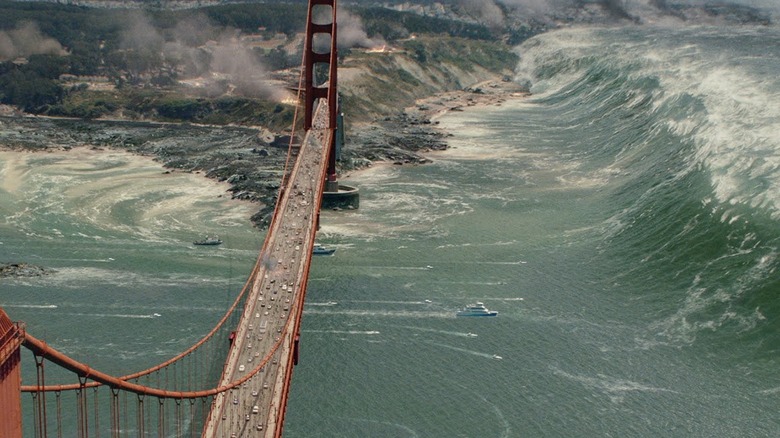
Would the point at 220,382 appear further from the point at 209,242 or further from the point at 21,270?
the point at 209,242

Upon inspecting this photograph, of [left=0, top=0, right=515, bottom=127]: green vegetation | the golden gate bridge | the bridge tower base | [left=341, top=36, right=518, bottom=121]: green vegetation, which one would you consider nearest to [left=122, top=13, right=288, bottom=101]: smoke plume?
[left=0, top=0, right=515, bottom=127]: green vegetation

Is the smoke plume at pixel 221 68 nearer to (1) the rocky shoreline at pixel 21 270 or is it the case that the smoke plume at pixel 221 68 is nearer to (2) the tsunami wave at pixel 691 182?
(2) the tsunami wave at pixel 691 182

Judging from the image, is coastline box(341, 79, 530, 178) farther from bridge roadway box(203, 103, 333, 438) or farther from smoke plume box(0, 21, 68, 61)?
smoke plume box(0, 21, 68, 61)

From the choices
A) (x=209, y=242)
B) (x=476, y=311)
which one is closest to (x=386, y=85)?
(x=209, y=242)

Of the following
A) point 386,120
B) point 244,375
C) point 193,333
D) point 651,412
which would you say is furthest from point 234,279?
point 386,120

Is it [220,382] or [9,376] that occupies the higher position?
[9,376]

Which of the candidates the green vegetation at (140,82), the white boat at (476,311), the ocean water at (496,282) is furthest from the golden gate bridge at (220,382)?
the green vegetation at (140,82)
